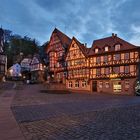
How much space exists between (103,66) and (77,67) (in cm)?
678

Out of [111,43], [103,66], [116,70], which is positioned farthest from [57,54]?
[116,70]

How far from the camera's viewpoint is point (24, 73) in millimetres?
87188

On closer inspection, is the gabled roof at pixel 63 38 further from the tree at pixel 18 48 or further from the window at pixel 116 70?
the tree at pixel 18 48

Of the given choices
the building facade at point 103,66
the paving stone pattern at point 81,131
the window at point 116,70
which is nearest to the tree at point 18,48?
the building facade at point 103,66

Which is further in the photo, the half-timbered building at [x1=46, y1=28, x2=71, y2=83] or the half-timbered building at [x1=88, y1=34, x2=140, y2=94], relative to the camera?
the half-timbered building at [x1=46, y1=28, x2=71, y2=83]

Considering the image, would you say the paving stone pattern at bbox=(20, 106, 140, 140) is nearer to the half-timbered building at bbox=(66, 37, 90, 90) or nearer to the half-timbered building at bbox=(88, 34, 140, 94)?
the half-timbered building at bbox=(88, 34, 140, 94)

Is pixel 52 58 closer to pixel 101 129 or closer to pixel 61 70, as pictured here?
pixel 61 70

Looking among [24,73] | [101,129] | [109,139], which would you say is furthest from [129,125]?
[24,73]

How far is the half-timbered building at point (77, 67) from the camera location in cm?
5650

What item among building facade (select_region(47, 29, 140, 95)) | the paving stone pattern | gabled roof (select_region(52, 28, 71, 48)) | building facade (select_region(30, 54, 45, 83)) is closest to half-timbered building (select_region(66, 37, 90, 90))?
building facade (select_region(47, 29, 140, 95))

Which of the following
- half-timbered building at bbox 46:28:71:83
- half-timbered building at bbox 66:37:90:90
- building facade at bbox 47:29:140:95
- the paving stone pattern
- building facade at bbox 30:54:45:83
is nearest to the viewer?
the paving stone pattern

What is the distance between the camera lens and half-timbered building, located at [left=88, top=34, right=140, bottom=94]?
49.0 meters

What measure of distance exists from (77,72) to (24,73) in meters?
33.7

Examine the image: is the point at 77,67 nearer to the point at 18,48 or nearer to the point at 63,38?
the point at 63,38
